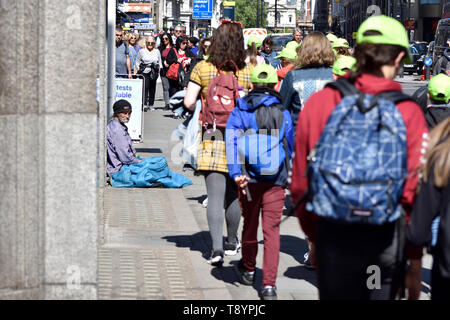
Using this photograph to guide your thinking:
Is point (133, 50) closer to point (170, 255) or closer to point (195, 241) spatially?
point (195, 241)

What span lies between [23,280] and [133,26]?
4532 centimetres

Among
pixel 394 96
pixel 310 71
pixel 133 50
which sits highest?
pixel 133 50

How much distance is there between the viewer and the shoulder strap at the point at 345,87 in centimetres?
358

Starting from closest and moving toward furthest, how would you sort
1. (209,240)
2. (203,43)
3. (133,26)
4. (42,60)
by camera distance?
(42,60) → (209,240) → (203,43) → (133,26)

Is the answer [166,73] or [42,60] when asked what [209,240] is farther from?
[166,73]

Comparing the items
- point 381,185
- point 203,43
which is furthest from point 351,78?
point 203,43

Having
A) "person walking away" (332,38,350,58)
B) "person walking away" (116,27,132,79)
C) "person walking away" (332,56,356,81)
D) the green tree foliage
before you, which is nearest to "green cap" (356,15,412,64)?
"person walking away" (332,56,356,81)

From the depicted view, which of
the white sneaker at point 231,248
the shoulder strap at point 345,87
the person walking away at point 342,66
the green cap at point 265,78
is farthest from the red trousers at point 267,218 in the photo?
the shoulder strap at point 345,87

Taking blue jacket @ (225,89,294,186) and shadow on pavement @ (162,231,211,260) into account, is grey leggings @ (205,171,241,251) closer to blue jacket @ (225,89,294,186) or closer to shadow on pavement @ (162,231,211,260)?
shadow on pavement @ (162,231,211,260)

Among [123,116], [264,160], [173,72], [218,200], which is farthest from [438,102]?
[173,72]

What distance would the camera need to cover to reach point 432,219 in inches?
136

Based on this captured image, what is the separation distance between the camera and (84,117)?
16.3ft

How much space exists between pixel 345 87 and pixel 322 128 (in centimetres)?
19

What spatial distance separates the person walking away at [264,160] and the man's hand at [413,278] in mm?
1849
